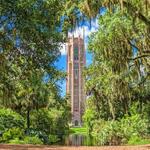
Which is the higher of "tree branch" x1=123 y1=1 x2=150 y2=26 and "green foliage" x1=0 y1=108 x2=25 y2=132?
"tree branch" x1=123 y1=1 x2=150 y2=26

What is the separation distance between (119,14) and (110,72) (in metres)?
5.98

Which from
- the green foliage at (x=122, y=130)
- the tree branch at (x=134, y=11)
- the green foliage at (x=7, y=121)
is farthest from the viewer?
the green foliage at (x=122, y=130)

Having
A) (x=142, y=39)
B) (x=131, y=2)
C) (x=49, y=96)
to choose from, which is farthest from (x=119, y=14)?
(x=49, y=96)

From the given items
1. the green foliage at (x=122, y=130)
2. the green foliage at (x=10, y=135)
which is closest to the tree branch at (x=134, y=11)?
the green foliage at (x=10, y=135)

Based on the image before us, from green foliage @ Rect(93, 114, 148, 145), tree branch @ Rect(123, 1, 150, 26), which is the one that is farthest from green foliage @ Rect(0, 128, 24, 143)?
tree branch @ Rect(123, 1, 150, 26)

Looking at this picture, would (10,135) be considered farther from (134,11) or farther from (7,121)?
(134,11)

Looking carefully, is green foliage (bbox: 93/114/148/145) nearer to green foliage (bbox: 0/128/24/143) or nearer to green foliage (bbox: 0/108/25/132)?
green foliage (bbox: 0/108/25/132)

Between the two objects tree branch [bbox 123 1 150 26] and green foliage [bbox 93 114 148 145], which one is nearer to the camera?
tree branch [bbox 123 1 150 26]

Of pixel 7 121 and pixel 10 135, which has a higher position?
pixel 7 121

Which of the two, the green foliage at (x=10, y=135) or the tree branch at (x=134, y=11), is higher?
the tree branch at (x=134, y=11)

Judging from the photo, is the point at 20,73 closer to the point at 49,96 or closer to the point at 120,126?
the point at 120,126

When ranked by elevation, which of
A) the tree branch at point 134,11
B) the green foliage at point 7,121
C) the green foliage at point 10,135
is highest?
the tree branch at point 134,11

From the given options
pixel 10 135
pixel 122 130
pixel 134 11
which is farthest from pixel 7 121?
pixel 134 11

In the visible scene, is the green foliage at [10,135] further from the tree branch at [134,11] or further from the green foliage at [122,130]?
the tree branch at [134,11]
